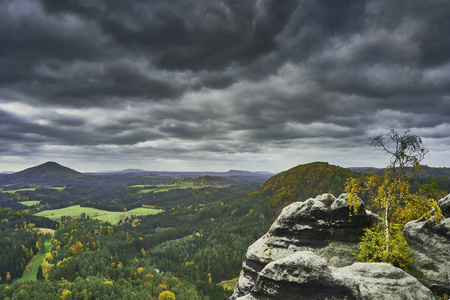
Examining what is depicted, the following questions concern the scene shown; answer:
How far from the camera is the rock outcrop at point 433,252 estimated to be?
1999 centimetres

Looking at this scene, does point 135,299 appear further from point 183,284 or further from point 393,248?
point 393,248

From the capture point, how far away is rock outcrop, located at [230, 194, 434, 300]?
53.7 ft

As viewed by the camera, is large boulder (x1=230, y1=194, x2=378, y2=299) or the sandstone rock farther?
large boulder (x1=230, y1=194, x2=378, y2=299)

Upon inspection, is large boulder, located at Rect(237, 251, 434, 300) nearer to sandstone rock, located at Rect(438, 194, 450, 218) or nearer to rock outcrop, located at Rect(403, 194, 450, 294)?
rock outcrop, located at Rect(403, 194, 450, 294)

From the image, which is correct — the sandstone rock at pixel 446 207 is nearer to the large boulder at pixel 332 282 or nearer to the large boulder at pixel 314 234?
the large boulder at pixel 314 234

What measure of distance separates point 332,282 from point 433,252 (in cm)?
1363

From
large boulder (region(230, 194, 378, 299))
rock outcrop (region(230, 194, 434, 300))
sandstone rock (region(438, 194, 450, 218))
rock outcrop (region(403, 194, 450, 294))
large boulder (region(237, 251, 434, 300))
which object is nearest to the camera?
large boulder (region(237, 251, 434, 300))

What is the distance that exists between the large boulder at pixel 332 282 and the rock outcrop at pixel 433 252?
4.81 meters

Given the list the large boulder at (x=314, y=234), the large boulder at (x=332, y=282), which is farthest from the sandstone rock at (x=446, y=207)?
the large boulder at (x=332, y=282)

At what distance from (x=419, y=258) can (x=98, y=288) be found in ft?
546

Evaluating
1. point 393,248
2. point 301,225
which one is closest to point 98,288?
point 301,225

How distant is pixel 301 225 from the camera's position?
95.2ft

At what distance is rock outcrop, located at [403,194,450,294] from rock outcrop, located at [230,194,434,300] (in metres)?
4.68

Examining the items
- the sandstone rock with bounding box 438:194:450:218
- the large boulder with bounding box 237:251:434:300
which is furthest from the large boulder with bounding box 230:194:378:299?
the large boulder with bounding box 237:251:434:300
